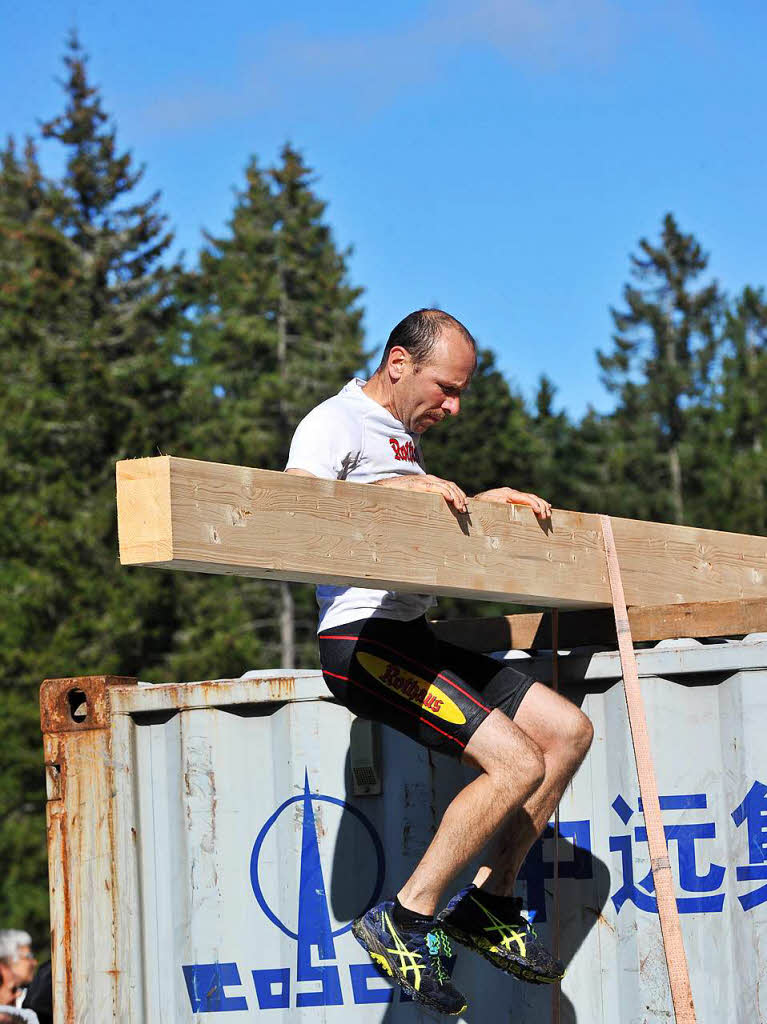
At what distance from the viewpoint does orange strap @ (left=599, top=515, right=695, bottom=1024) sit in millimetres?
3912

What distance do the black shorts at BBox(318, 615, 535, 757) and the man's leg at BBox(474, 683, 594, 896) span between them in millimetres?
74

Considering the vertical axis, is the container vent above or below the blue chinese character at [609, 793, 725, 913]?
above

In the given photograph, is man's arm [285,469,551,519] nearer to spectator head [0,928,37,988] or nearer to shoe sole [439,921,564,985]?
shoe sole [439,921,564,985]

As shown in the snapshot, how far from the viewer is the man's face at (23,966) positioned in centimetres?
687

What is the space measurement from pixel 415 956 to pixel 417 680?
2.42ft

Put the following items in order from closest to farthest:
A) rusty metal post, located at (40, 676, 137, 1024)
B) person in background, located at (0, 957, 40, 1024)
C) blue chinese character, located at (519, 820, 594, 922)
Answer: blue chinese character, located at (519, 820, 594, 922) → rusty metal post, located at (40, 676, 137, 1024) → person in background, located at (0, 957, 40, 1024)

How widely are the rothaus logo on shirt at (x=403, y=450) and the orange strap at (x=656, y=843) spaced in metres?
0.76

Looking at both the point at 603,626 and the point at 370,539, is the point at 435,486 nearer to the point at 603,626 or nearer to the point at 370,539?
the point at 370,539

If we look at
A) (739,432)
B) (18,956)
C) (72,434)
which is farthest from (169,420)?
(18,956)

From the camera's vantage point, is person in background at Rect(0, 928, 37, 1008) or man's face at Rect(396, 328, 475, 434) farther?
person in background at Rect(0, 928, 37, 1008)

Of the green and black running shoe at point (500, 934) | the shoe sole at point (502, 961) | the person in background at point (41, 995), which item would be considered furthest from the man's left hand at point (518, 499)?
the person in background at point (41, 995)

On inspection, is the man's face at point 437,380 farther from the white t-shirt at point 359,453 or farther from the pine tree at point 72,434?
the pine tree at point 72,434

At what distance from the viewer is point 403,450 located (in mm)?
4332

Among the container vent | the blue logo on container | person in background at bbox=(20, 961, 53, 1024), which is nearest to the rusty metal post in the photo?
the blue logo on container
